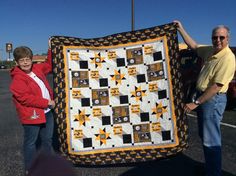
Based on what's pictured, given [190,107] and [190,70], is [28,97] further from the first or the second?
[190,70]

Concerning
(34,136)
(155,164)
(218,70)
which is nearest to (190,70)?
(155,164)

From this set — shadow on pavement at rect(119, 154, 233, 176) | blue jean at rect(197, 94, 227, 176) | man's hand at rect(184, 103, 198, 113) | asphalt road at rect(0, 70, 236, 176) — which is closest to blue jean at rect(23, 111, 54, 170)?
asphalt road at rect(0, 70, 236, 176)

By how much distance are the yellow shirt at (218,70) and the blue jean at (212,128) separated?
0.52ft

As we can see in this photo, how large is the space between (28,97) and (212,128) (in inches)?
80.4

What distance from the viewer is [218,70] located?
326 centimetres

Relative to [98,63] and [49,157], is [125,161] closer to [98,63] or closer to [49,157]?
[98,63]

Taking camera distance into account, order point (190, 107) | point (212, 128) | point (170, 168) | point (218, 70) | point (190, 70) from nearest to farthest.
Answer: point (218, 70) → point (212, 128) → point (190, 107) → point (170, 168) → point (190, 70)

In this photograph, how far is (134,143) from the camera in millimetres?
4219

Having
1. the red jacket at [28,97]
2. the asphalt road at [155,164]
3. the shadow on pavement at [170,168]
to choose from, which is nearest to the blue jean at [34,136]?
the red jacket at [28,97]

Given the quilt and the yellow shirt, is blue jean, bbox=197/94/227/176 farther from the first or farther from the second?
the quilt

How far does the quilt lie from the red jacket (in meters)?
0.57

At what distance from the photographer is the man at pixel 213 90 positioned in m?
3.25

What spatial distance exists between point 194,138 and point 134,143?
2005 mm

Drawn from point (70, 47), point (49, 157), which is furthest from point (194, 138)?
point (49, 157)
